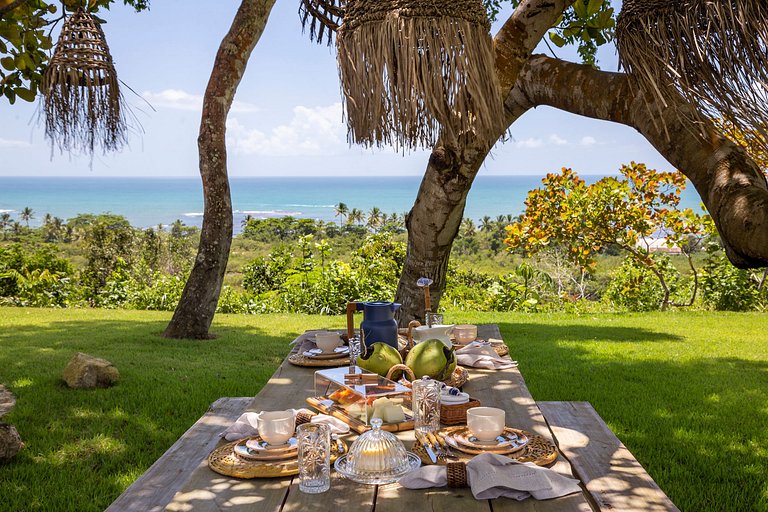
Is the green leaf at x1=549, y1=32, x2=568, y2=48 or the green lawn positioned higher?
the green leaf at x1=549, y1=32, x2=568, y2=48

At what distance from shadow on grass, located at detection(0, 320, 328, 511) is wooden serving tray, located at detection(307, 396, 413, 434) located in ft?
0.42

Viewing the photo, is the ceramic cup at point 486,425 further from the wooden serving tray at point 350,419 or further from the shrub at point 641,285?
the shrub at point 641,285

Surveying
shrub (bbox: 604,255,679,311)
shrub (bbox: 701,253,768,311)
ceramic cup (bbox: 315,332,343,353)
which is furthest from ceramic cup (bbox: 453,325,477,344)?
shrub (bbox: 701,253,768,311)

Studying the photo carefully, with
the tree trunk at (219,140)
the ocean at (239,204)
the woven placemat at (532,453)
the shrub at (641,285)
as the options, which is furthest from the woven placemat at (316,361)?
the ocean at (239,204)

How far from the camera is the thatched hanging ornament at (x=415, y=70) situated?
1890mm

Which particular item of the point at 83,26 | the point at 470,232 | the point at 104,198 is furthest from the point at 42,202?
the point at 83,26

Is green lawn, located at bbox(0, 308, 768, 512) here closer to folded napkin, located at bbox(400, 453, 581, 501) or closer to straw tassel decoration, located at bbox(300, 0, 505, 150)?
folded napkin, located at bbox(400, 453, 581, 501)

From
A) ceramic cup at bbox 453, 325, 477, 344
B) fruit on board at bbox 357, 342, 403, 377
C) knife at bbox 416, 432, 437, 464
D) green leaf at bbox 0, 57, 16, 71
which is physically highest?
green leaf at bbox 0, 57, 16, 71

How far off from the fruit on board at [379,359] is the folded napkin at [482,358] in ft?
1.72

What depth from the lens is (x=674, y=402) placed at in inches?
175

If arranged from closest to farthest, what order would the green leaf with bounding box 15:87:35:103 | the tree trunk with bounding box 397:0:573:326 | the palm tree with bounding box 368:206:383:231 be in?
the tree trunk with bounding box 397:0:573:326, the green leaf with bounding box 15:87:35:103, the palm tree with bounding box 368:206:383:231

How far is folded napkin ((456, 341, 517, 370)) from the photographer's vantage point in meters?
3.07

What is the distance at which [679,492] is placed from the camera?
2.96 meters

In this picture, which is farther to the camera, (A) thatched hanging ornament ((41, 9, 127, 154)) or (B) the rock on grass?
(B) the rock on grass
